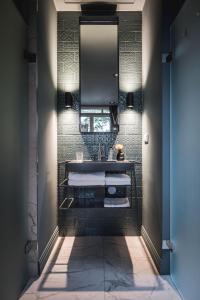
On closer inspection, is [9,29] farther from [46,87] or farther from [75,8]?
[75,8]

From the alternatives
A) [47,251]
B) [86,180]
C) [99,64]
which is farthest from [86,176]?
[99,64]

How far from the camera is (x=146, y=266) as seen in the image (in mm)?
Result: 2410

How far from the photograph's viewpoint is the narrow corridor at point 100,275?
1.96 metres

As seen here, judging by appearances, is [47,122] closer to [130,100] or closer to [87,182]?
[87,182]

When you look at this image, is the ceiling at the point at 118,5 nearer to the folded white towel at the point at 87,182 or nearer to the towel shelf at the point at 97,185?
the towel shelf at the point at 97,185

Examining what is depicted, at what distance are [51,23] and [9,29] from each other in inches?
50.5

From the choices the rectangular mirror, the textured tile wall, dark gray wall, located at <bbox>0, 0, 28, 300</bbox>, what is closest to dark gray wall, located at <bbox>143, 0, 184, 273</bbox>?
the textured tile wall

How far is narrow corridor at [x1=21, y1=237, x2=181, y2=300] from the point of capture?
1957mm

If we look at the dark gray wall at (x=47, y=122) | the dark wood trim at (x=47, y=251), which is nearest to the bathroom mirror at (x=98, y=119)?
the dark gray wall at (x=47, y=122)

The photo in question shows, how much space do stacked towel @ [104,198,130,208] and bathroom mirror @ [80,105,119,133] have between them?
79 centimetres

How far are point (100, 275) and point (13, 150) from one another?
1.27 m

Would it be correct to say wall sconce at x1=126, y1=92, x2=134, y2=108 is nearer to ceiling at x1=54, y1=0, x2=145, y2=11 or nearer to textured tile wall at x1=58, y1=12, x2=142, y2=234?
textured tile wall at x1=58, y1=12, x2=142, y2=234

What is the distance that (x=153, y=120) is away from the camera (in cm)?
255

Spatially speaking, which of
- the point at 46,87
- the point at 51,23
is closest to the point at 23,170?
the point at 46,87
